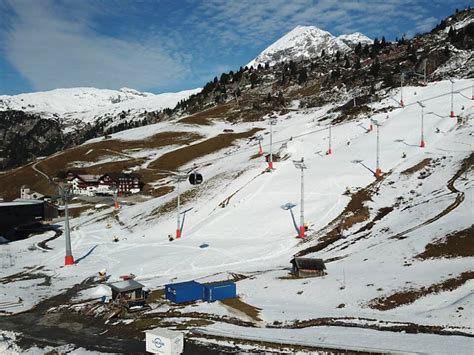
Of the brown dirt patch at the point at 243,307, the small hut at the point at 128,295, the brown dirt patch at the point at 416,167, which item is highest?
the brown dirt patch at the point at 416,167

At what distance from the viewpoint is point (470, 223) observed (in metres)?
40.3

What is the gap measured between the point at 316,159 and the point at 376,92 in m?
66.8

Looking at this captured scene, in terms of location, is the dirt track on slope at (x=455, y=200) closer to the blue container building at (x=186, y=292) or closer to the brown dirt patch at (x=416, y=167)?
the brown dirt patch at (x=416, y=167)

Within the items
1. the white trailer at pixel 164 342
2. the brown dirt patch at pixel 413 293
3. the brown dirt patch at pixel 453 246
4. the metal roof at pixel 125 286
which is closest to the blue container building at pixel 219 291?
the metal roof at pixel 125 286

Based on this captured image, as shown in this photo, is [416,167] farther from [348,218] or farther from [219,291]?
[219,291]

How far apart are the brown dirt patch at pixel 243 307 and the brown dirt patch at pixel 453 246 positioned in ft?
50.5

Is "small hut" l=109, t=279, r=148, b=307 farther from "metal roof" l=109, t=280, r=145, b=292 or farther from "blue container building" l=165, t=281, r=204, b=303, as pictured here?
"blue container building" l=165, t=281, r=204, b=303

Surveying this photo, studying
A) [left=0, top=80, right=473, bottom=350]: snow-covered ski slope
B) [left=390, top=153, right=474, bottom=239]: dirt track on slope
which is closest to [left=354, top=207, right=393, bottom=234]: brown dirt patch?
[left=0, top=80, right=473, bottom=350]: snow-covered ski slope

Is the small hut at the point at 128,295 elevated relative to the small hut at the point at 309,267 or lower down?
lower down

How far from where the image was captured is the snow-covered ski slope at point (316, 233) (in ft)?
107

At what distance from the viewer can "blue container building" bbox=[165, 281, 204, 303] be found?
116 feet

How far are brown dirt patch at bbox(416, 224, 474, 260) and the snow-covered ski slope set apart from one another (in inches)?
32.4

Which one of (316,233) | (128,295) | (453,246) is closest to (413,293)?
(453,246)

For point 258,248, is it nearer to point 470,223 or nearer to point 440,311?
point 470,223
